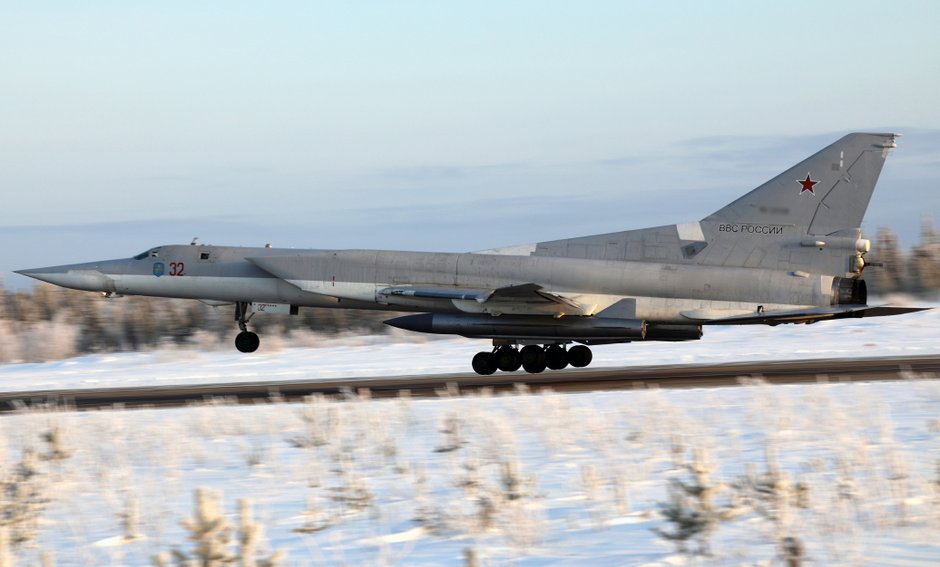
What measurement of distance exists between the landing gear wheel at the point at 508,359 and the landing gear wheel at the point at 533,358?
125mm

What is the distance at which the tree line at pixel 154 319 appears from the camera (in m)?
33.2

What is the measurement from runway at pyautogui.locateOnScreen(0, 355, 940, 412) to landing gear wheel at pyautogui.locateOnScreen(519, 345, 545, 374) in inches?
10.6

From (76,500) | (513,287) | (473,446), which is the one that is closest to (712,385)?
(513,287)

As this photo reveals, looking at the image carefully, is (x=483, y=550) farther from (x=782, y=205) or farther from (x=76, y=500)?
(x=782, y=205)

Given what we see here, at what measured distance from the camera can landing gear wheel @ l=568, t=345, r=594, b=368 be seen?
72.9 ft

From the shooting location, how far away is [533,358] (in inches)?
854

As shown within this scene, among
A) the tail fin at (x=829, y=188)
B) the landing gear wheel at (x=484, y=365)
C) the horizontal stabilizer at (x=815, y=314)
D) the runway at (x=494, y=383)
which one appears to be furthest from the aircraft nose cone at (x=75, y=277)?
the tail fin at (x=829, y=188)

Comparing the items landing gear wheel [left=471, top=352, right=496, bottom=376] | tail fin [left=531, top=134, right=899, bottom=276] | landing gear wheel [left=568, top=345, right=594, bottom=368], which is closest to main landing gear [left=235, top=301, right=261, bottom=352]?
landing gear wheel [left=471, top=352, right=496, bottom=376]

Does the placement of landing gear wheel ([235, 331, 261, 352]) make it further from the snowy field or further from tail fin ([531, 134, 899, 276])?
tail fin ([531, 134, 899, 276])

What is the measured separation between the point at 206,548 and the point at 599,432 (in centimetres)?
681

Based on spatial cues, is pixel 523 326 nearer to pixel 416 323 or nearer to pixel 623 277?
pixel 416 323

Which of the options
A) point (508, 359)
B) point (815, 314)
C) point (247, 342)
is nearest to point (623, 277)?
point (508, 359)

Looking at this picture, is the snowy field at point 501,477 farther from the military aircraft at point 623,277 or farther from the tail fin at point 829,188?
the tail fin at point 829,188

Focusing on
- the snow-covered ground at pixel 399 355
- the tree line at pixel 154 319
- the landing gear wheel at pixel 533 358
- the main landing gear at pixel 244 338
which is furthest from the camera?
the tree line at pixel 154 319
